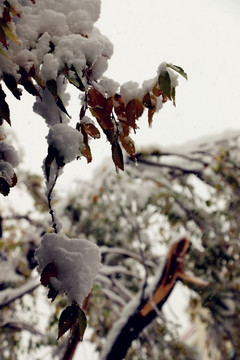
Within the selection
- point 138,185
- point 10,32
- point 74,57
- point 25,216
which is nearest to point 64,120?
point 74,57

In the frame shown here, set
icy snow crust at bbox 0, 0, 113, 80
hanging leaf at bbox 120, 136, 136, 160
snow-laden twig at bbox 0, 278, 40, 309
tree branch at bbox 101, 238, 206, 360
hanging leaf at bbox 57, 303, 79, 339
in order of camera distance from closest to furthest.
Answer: hanging leaf at bbox 57, 303, 79, 339 → icy snow crust at bbox 0, 0, 113, 80 → hanging leaf at bbox 120, 136, 136, 160 → tree branch at bbox 101, 238, 206, 360 → snow-laden twig at bbox 0, 278, 40, 309

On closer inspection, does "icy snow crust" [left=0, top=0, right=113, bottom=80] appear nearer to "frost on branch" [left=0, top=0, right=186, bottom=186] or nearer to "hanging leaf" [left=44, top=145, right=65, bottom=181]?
"frost on branch" [left=0, top=0, right=186, bottom=186]

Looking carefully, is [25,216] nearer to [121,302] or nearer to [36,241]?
[36,241]

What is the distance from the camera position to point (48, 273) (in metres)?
0.84

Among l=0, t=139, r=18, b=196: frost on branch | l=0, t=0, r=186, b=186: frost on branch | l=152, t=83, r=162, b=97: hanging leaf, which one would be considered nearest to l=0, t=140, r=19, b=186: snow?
l=0, t=139, r=18, b=196: frost on branch

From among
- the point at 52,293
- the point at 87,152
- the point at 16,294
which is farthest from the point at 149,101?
the point at 16,294

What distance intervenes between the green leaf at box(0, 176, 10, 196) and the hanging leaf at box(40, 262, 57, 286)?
24cm

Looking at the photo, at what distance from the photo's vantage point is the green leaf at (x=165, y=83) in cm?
91

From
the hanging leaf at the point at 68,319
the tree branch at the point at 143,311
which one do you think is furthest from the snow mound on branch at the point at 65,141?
the tree branch at the point at 143,311

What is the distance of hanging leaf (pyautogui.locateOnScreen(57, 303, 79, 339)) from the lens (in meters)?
0.79

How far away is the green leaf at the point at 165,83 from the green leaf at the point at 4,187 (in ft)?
1.71

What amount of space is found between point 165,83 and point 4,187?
0.55 meters

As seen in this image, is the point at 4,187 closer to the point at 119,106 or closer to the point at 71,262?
Answer: the point at 71,262

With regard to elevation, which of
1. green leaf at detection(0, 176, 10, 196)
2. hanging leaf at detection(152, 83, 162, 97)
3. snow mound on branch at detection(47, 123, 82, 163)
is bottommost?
green leaf at detection(0, 176, 10, 196)
